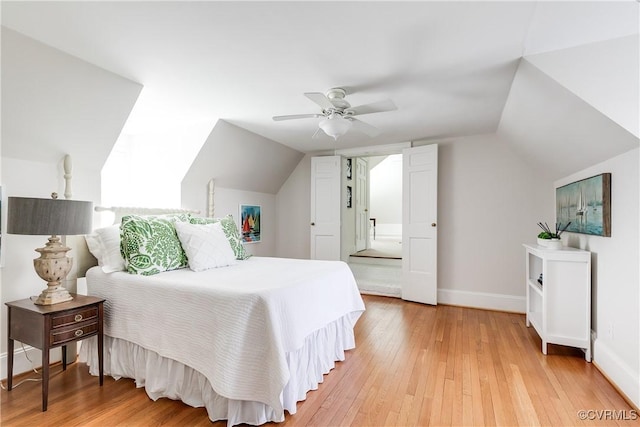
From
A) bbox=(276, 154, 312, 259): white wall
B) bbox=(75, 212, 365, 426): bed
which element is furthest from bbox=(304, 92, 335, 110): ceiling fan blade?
bbox=(276, 154, 312, 259): white wall

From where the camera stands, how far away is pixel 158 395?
6.71ft

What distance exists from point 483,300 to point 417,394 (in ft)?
8.15

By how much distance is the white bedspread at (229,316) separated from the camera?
170 cm

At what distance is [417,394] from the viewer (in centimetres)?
211

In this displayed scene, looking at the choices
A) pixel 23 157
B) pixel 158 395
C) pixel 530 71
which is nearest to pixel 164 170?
pixel 23 157

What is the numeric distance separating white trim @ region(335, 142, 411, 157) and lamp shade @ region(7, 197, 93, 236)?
3643mm

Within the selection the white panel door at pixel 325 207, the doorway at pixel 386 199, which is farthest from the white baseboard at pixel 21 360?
the doorway at pixel 386 199

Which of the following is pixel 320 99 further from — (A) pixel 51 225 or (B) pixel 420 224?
(B) pixel 420 224

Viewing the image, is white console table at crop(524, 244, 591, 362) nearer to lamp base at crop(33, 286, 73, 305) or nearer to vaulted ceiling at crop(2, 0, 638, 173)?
vaulted ceiling at crop(2, 0, 638, 173)

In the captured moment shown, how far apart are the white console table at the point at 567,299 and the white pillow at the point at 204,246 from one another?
2.76 meters

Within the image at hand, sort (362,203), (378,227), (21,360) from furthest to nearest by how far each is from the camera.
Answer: (378,227)
(362,203)
(21,360)

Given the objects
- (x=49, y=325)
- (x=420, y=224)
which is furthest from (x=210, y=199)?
(x=420, y=224)

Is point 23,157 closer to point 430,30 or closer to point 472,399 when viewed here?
point 430,30

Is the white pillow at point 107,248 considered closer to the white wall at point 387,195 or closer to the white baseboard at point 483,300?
the white baseboard at point 483,300
